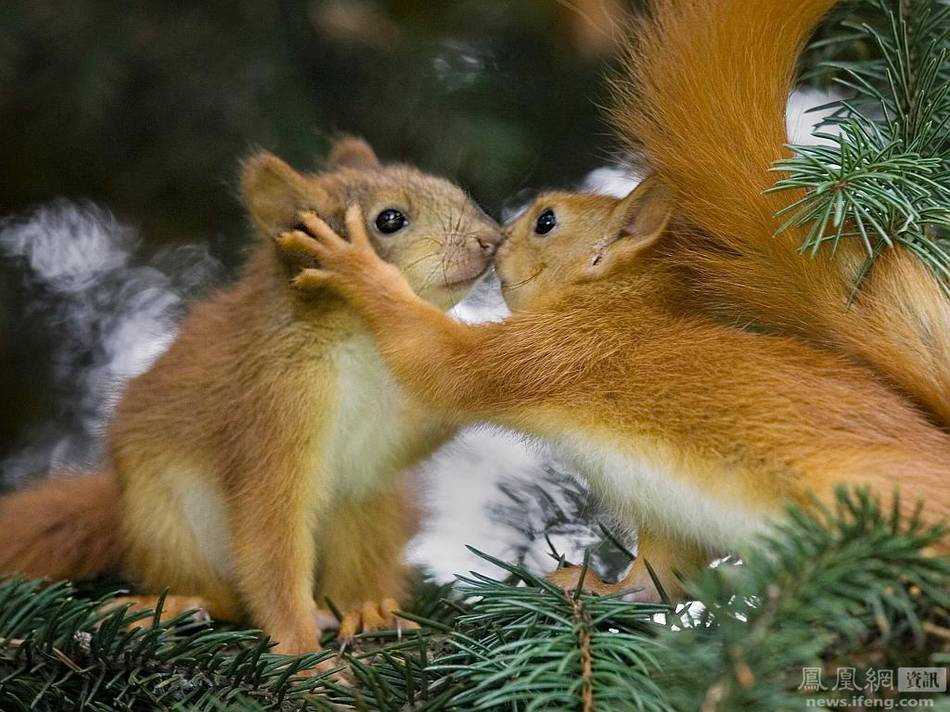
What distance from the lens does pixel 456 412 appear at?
1699mm

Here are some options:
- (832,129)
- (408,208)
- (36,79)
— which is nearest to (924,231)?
(832,129)

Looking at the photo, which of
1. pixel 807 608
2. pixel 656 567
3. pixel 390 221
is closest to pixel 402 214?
pixel 390 221

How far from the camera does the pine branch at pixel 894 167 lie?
133 cm

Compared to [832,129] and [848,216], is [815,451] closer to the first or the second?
[848,216]

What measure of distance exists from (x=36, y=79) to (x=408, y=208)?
941mm

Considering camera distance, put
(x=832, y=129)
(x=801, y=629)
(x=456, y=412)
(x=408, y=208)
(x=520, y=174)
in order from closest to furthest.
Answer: (x=801, y=629)
(x=456, y=412)
(x=832, y=129)
(x=408, y=208)
(x=520, y=174)

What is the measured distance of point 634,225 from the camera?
177cm

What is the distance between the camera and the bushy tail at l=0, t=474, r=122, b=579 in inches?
80.3

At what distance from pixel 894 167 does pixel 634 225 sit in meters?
0.50

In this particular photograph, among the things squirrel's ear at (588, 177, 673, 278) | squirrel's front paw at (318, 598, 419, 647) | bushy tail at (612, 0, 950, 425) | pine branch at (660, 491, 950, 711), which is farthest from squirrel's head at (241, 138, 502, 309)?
pine branch at (660, 491, 950, 711)

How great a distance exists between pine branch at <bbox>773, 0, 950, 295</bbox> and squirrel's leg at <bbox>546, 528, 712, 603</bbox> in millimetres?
484

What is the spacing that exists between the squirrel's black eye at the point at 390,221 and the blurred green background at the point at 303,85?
203 millimetres

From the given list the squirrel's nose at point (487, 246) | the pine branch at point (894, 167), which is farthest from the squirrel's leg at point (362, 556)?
the pine branch at point (894, 167)

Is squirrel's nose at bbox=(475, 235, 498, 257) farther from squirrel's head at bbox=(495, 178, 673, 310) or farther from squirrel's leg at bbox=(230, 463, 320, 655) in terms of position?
squirrel's leg at bbox=(230, 463, 320, 655)
